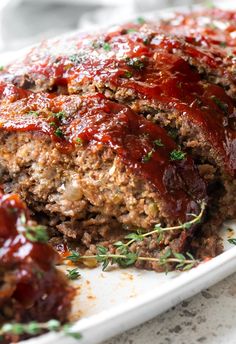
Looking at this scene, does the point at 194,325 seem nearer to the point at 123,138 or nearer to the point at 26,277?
the point at 26,277

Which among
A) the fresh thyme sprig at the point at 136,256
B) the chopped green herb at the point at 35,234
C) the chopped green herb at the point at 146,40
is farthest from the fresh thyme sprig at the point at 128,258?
the chopped green herb at the point at 146,40

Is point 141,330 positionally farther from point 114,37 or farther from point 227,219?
point 114,37

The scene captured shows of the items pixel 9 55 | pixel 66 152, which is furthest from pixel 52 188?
pixel 9 55

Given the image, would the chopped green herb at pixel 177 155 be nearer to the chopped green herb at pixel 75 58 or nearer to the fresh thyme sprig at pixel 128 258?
the fresh thyme sprig at pixel 128 258

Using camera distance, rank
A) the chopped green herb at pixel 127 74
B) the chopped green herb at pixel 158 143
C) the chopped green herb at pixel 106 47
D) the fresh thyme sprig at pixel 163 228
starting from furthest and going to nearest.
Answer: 1. the chopped green herb at pixel 106 47
2. the chopped green herb at pixel 127 74
3. the chopped green herb at pixel 158 143
4. the fresh thyme sprig at pixel 163 228

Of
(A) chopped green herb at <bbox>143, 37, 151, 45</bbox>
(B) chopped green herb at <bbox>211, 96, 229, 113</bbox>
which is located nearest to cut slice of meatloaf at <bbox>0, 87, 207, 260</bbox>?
(B) chopped green herb at <bbox>211, 96, 229, 113</bbox>

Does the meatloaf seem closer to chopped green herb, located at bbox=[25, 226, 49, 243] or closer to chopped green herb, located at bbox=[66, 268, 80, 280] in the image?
chopped green herb, located at bbox=[66, 268, 80, 280]
